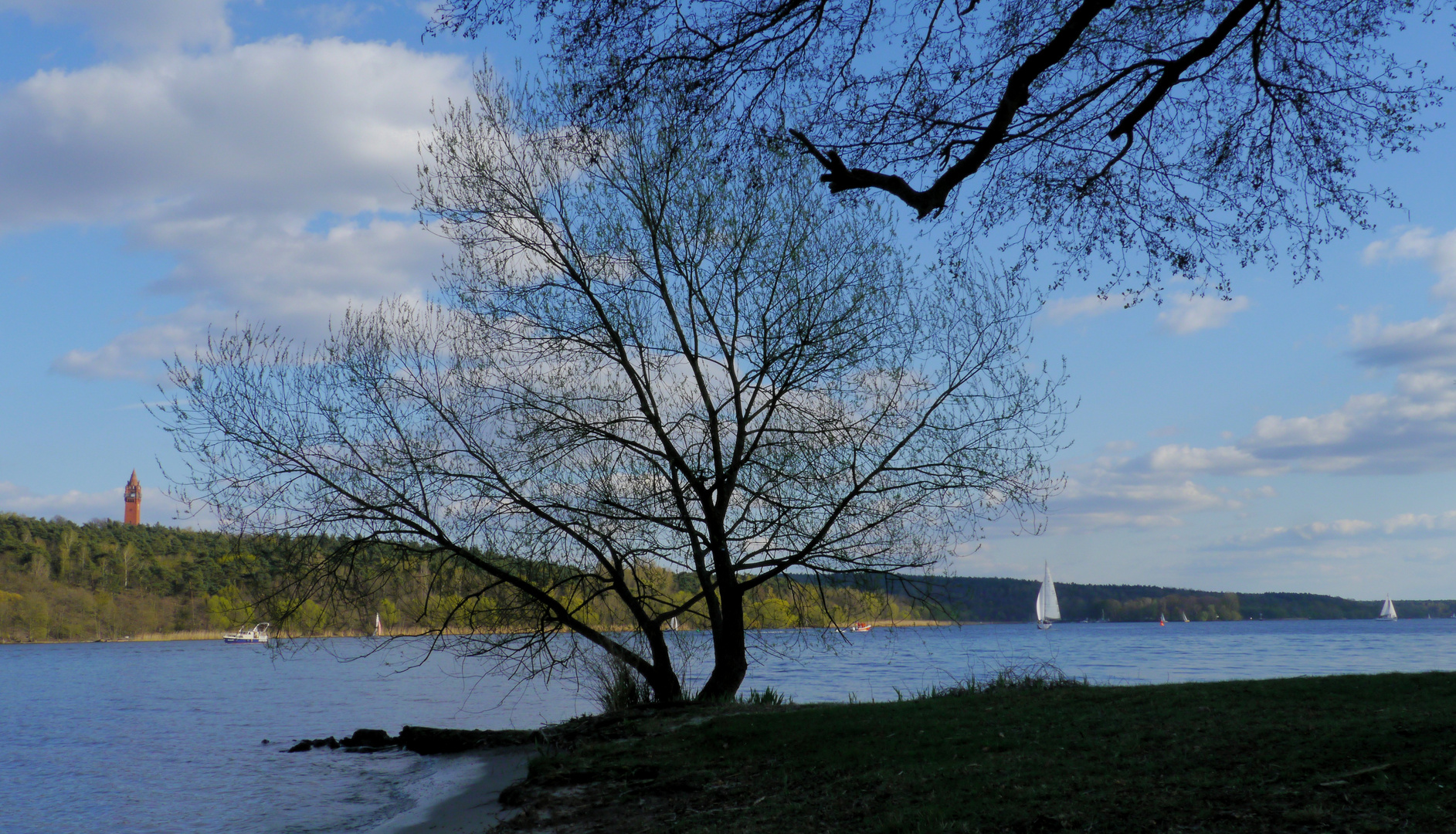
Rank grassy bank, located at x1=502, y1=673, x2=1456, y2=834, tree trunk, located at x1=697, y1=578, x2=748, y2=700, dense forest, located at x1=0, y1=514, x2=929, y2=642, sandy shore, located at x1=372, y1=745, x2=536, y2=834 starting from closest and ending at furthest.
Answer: grassy bank, located at x1=502, y1=673, x2=1456, y2=834 < sandy shore, located at x1=372, y1=745, x2=536, y2=834 < tree trunk, located at x1=697, y1=578, x2=748, y2=700 < dense forest, located at x1=0, y1=514, x2=929, y2=642

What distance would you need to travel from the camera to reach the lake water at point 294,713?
50.4 ft

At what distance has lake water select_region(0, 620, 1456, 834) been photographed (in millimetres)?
15367

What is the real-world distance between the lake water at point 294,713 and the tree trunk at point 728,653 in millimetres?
435

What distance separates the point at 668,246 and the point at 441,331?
3603 mm

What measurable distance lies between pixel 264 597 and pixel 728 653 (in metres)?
6.70

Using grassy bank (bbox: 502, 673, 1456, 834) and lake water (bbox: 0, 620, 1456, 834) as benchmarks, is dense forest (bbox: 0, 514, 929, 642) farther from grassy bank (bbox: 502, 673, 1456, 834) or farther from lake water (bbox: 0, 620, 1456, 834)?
grassy bank (bbox: 502, 673, 1456, 834)

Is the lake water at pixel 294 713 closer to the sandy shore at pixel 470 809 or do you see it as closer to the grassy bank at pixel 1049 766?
the sandy shore at pixel 470 809

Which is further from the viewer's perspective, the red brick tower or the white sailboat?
the red brick tower

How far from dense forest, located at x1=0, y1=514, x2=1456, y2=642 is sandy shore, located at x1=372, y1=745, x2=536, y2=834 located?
214cm

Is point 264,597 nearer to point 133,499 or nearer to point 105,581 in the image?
point 105,581

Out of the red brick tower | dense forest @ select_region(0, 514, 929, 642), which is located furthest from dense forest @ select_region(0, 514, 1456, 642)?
the red brick tower

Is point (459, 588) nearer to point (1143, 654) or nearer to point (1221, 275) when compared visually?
point (1221, 275)

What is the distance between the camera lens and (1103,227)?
8.09 meters

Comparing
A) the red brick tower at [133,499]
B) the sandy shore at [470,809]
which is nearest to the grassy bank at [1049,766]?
the sandy shore at [470,809]
